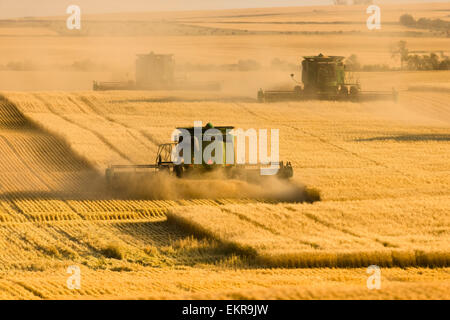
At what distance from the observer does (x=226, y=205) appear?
2644 cm

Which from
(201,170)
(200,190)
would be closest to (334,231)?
(200,190)

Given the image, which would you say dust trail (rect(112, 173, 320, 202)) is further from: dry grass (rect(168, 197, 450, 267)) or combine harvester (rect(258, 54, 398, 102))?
combine harvester (rect(258, 54, 398, 102))

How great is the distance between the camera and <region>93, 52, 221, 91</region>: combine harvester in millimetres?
60719

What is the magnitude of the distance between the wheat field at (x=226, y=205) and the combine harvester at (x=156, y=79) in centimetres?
283

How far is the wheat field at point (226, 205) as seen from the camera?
715 inches

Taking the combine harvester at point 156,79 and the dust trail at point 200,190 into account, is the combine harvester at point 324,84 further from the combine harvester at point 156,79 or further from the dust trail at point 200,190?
the dust trail at point 200,190

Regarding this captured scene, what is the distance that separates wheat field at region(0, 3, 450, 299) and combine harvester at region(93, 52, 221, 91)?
2.83 meters

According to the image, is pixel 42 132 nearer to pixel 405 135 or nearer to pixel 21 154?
pixel 21 154

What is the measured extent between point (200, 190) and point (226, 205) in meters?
2.43
